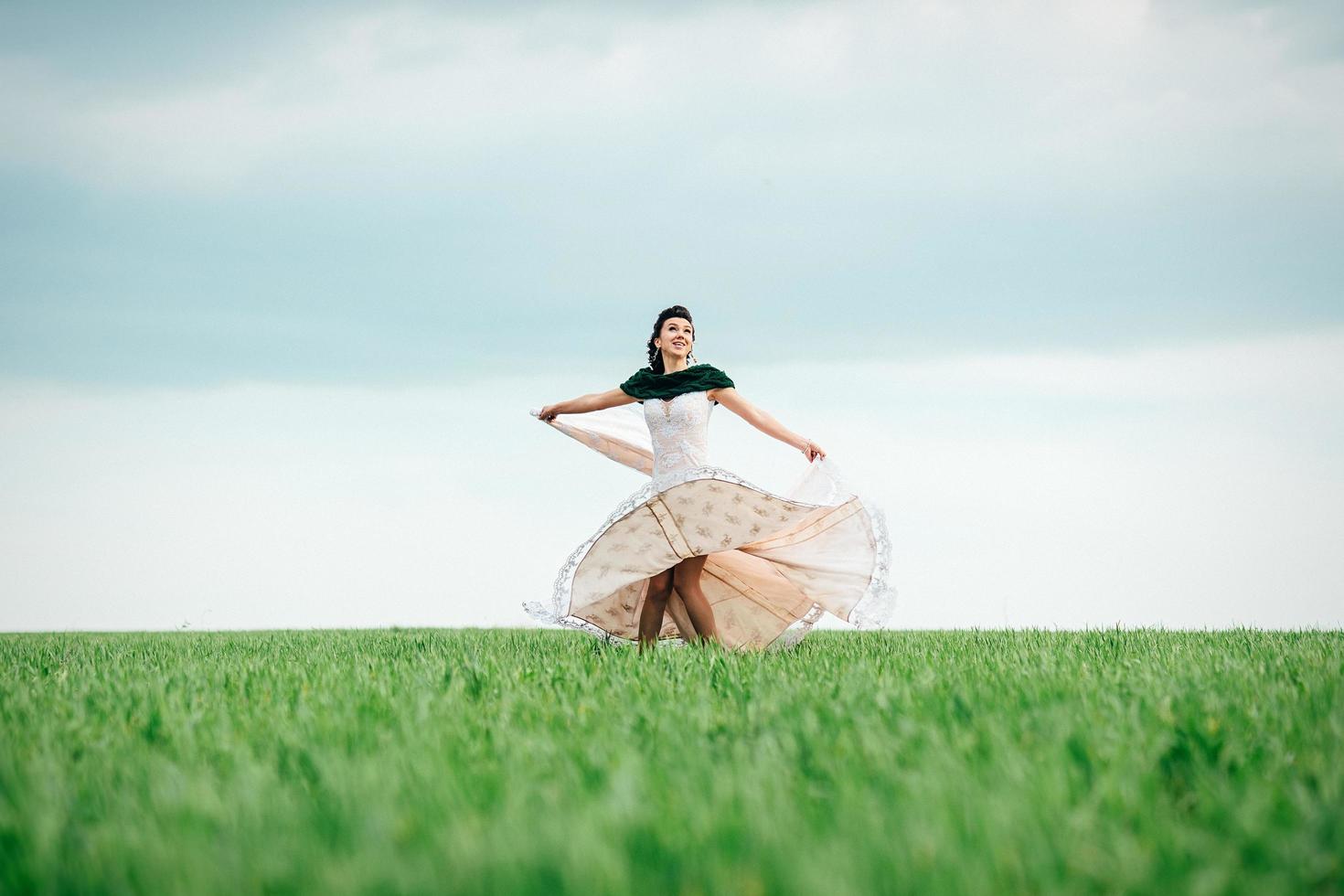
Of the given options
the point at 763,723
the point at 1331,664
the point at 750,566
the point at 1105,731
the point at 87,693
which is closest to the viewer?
the point at 1105,731

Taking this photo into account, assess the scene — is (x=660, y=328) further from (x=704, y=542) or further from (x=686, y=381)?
(x=704, y=542)

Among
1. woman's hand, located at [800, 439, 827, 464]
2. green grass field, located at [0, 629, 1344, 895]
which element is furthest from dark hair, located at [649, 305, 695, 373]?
green grass field, located at [0, 629, 1344, 895]

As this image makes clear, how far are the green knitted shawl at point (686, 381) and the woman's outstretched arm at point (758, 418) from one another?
0.08 meters

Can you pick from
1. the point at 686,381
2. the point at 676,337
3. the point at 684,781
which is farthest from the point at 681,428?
the point at 684,781

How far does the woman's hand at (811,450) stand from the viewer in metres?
8.16

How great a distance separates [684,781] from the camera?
3.18 meters

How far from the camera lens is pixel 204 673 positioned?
6973 millimetres

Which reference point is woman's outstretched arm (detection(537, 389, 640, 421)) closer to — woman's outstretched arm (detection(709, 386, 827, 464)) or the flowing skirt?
the flowing skirt

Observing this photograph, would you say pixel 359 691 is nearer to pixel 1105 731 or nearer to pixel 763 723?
pixel 763 723

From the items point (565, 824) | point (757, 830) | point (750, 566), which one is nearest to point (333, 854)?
point (565, 824)

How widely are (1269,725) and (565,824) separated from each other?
3.32 metres

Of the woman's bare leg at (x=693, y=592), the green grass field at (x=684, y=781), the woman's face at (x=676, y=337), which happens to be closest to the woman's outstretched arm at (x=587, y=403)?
the woman's face at (x=676, y=337)

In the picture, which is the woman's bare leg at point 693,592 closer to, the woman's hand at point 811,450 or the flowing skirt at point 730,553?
the flowing skirt at point 730,553

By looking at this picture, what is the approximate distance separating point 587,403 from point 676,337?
3.34 ft
